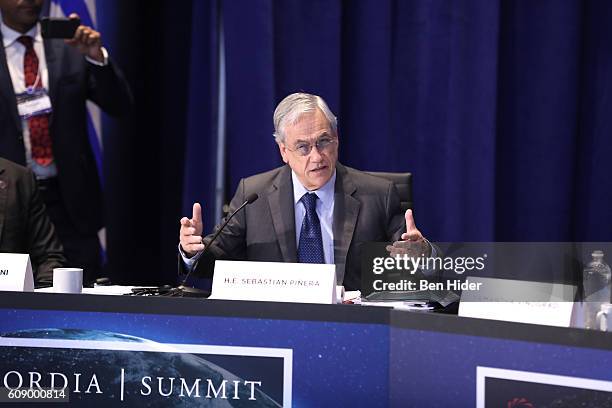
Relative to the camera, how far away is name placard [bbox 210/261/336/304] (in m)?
2.12

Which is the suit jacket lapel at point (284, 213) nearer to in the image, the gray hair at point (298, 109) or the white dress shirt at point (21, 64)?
the gray hair at point (298, 109)

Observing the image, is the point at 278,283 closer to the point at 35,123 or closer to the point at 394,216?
the point at 394,216

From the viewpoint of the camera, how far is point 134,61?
502 cm

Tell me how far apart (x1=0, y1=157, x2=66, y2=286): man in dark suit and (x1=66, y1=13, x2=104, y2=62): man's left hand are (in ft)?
3.05

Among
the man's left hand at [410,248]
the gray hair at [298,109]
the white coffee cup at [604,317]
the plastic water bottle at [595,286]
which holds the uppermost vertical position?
the gray hair at [298,109]

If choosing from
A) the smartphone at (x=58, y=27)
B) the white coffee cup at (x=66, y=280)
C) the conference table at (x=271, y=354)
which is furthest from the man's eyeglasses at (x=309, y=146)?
the smartphone at (x=58, y=27)

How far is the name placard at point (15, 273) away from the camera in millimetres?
2318

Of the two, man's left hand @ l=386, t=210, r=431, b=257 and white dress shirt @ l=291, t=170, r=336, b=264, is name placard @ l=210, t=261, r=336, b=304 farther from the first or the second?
white dress shirt @ l=291, t=170, r=336, b=264

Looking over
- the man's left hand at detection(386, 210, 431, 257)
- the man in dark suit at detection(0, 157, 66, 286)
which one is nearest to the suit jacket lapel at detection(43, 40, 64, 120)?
the man in dark suit at detection(0, 157, 66, 286)

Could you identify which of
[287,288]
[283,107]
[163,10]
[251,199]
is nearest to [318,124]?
[283,107]

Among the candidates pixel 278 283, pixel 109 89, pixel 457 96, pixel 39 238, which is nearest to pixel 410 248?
pixel 278 283

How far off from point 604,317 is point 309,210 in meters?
1.58

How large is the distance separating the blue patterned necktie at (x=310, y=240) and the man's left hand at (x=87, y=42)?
5.70 ft

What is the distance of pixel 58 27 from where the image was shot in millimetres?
4320
